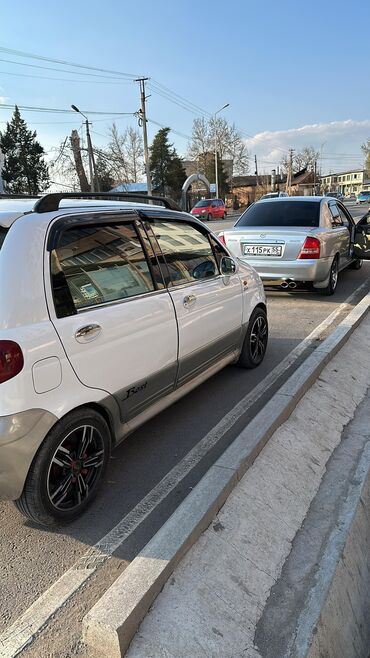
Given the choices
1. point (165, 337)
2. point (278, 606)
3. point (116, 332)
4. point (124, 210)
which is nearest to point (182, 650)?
point (278, 606)

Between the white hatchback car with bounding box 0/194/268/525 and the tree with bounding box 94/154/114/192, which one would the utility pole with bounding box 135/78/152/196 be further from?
the white hatchback car with bounding box 0/194/268/525

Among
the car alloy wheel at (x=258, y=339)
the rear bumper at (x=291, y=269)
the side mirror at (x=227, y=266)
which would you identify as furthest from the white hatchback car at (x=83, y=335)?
the rear bumper at (x=291, y=269)

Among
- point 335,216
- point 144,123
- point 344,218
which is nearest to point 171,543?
point 335,216

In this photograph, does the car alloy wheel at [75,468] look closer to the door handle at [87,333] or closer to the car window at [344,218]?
the door handle at [87,333]

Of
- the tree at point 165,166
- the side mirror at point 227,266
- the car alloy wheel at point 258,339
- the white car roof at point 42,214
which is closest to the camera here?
the white car roof at point 42,214

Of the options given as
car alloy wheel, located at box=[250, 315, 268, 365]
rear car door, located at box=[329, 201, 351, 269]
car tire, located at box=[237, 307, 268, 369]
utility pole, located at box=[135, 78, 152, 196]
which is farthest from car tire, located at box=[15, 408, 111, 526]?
utility pole, located at box=[135, 78, 152, 196]

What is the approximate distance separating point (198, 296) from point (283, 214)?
16.7 feet

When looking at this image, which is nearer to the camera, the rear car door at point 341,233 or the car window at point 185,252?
the car window at point 185,252

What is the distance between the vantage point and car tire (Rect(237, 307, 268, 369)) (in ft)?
16.1

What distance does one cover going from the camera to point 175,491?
3.05 m

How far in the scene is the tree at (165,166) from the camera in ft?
231

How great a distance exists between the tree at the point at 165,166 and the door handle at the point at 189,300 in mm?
69233

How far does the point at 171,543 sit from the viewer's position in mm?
2396

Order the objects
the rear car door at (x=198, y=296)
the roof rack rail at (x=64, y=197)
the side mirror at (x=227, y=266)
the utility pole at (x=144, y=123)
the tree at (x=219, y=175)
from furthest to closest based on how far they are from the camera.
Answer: the tree at (x=219, y=175)
the utility pole at (x=144, y=123)
the side mirror at (x=227, y=266)
the rear car door at (x=198, y=296)
the roof rack rail at (x=64, y=197)
